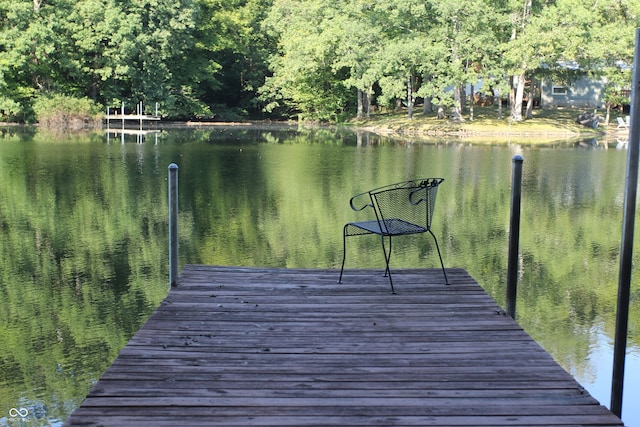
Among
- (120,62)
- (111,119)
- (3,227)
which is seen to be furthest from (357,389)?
(111,119)

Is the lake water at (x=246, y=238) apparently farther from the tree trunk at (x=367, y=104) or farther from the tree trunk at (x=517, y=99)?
the tree trunk at (x=367, y=104)

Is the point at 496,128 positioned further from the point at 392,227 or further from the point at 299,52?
the point at 392,227

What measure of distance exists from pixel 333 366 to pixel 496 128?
95.2 ft

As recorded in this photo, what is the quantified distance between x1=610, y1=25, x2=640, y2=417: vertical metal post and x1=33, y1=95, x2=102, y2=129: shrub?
32.2 metres

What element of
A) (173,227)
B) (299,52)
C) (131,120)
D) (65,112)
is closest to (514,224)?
(173,227)

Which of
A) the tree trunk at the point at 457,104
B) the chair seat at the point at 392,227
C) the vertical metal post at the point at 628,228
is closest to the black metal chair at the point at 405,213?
the chair seat at the point at 392,227

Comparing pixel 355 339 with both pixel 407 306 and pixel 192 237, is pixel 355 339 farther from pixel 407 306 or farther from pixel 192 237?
pixel 192 237

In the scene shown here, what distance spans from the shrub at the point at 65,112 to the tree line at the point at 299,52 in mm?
520

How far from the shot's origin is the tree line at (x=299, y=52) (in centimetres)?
3058

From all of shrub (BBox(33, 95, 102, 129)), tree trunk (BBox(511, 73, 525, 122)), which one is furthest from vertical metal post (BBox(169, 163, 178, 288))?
shrub (BBox(33, 95, 102, 129))

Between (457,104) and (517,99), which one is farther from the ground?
(517,99)

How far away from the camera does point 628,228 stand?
4.09 meters

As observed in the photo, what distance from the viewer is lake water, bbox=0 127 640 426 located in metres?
5.95

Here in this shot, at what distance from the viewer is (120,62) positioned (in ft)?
119
